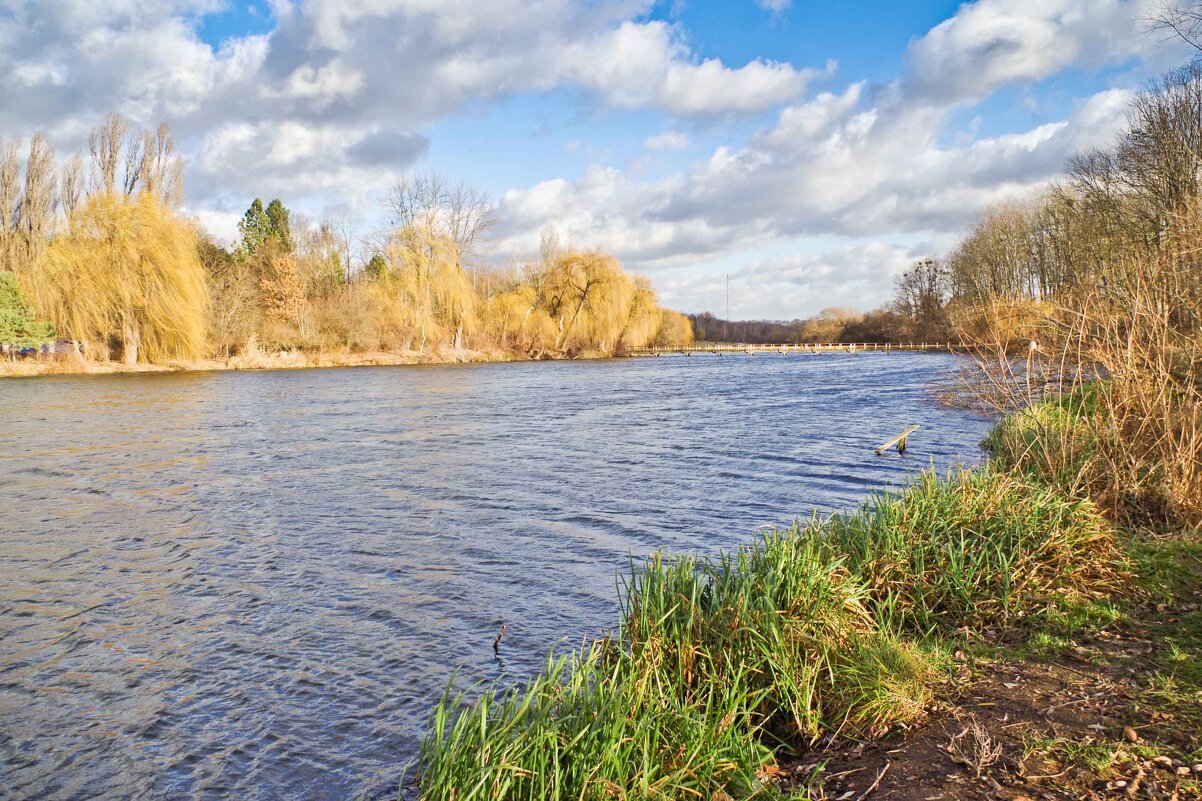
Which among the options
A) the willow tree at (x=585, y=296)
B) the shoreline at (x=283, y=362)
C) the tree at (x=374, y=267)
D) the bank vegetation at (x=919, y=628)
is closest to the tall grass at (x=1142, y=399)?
the bank vegetation at (x=919, y=628)

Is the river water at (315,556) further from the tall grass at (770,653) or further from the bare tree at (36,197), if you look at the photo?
the bare tree at (36,197)

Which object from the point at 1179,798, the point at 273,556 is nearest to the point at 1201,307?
the point at 1179,798

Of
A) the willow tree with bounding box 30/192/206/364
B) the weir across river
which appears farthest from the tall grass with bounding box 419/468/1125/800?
the weir across river

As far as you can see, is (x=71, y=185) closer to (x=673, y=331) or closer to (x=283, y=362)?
(x=283, y=362)

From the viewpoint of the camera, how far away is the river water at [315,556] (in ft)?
18.1

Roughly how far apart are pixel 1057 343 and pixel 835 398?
70.4ft

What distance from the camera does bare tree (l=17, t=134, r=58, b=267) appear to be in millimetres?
58247

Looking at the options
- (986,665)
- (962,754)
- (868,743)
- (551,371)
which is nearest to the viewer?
(962,754)

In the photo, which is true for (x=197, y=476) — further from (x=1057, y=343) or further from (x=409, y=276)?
(x=409, y=276)

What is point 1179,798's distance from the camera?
3.77 meters

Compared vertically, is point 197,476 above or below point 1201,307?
below

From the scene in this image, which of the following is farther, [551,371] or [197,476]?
[551,371]

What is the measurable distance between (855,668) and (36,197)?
73456 mm

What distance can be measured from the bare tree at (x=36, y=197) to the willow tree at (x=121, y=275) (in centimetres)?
2122
